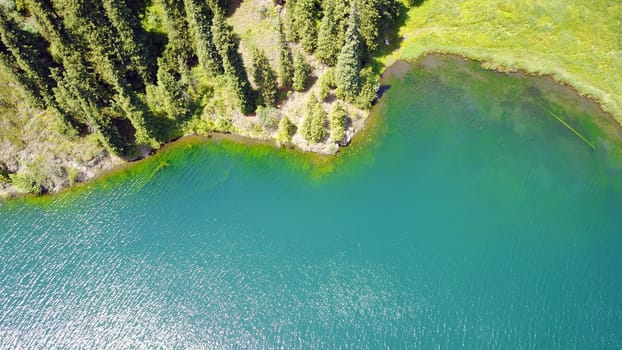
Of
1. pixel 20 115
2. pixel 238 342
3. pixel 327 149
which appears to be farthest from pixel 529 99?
pixel 20 115

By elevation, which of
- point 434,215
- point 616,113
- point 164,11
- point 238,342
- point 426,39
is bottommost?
point 238,342

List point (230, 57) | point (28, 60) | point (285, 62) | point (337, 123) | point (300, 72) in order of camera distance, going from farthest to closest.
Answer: point (300, 72)
point (285, 62)
point (337, 123)
point (230, 57)
point (28, 60)

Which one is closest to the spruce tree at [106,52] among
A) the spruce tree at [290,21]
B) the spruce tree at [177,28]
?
the spruce tree at [177,28]

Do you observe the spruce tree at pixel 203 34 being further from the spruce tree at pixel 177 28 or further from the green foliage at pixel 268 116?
the green foliage at pixel 268 116

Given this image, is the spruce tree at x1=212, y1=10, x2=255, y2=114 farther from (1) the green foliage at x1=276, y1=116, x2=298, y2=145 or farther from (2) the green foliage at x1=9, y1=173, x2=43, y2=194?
(2) the green foliage at x1=9, y1=173, x2=43, y2=194

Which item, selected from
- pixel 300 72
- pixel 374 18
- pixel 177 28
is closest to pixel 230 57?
pixel 300 72

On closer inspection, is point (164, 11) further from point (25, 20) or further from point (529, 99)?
point (529, 99)

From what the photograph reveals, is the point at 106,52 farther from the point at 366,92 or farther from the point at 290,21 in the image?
the point at 366,92
